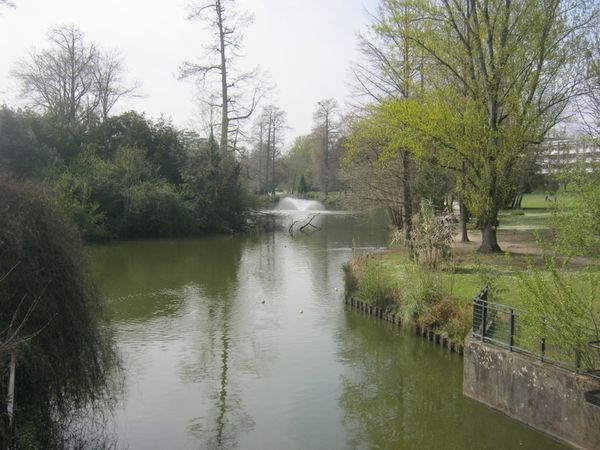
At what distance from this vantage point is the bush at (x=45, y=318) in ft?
21.5

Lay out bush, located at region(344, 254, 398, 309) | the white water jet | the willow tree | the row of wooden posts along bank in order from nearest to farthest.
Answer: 1. the row of wooden posts along bank
2. bush, located at region(344, 254, 398, 309)
3. the willow tree
4. the white water jet

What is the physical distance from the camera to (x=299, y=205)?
75750 mm

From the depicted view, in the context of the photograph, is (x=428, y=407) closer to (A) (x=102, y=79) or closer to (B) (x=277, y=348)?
(B) (x=277, y=348)

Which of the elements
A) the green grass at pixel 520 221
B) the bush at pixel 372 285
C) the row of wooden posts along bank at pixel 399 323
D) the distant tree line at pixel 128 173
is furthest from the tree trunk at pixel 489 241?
the distant tree line at pixel 128 173

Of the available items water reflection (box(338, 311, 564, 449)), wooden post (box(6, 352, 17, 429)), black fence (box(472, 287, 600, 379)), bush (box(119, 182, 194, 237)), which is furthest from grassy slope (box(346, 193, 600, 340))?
bush (box(119, 182, 194, 237))

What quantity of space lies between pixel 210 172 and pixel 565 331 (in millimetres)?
32958

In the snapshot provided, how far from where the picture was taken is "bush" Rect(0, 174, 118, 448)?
21.5 ft

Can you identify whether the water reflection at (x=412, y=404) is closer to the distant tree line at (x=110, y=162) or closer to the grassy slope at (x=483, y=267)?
the grassy slope at (x=483, y=267)

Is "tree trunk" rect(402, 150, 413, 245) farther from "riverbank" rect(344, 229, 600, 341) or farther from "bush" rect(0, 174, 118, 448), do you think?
"bush" rect(0, 174, 118, 448)

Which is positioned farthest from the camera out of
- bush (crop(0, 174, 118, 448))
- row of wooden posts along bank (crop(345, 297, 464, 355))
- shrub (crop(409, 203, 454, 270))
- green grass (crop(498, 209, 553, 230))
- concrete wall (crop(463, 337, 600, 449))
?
green grass (crop(498, 209, 553, 230))

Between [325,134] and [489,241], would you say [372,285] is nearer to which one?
[489,241]

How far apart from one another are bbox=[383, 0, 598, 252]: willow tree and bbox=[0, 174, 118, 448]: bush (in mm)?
16459

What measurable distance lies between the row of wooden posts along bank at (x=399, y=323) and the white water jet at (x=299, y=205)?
5259cm

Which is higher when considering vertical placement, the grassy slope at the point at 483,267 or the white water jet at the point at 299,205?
the white water jet at the point at 299,205
